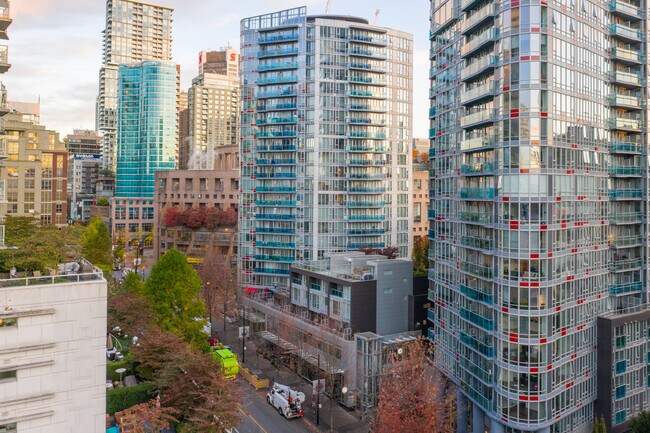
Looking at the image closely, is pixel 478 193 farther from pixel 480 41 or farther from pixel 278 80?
pixel 278 80

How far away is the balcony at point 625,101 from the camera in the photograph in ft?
147

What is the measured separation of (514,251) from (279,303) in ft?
136

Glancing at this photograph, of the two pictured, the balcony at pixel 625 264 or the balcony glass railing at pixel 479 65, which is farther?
the balcony at pixel 625 264

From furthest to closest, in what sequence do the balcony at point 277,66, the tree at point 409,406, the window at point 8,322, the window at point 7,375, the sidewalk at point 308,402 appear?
the balcony at point 277,66, the sidewalk at point 308,402, the tree at point 409,406, the window at point 7,375, the window at point 8,322

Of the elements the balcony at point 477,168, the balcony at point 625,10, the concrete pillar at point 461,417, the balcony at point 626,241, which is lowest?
the concrete pillar at point 461,417

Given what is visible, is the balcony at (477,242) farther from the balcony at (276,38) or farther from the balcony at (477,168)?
the balcony at (276,38)

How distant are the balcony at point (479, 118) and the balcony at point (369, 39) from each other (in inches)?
1574

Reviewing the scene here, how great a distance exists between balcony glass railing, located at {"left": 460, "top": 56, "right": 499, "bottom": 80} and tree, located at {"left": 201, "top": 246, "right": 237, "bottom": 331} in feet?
151

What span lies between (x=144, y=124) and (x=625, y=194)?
15865cm

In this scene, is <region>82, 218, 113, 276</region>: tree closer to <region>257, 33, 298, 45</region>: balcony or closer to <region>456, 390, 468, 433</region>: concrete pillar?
<region>257, 33, 298, 45</region>: balcony

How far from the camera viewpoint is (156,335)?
4394 centimetres

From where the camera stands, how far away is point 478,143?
42.0 meters

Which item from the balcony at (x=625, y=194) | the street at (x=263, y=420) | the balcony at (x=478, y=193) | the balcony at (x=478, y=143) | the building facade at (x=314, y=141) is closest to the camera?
the balcony at (x=478, y=193)

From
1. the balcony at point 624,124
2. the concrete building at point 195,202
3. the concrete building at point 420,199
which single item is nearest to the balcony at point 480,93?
the balcony at point 624,124
